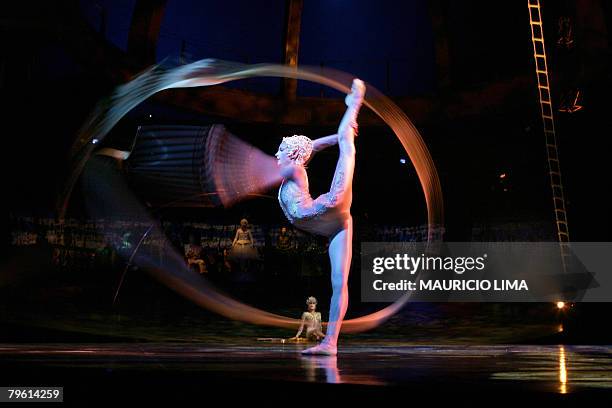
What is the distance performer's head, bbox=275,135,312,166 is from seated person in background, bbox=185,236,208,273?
988cm

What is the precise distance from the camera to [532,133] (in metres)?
15.0

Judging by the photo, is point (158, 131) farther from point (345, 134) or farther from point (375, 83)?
point (345, 134)

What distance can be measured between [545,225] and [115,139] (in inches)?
371

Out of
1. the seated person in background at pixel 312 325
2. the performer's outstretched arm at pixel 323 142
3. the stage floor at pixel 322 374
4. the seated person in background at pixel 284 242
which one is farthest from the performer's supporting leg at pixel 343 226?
the seated person in background at pixel 284 242

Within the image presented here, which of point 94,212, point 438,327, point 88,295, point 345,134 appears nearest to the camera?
point 345,134

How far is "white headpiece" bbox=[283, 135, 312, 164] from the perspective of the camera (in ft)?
19.2

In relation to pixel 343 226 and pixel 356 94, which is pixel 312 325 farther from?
pixel 356 94

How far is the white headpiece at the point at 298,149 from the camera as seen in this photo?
19.2 feet

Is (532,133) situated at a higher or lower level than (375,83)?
lower

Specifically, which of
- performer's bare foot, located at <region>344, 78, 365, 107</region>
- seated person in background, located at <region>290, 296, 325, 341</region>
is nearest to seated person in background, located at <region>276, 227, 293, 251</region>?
seated person in background, located at <region>290, 296, 325, 341</region>

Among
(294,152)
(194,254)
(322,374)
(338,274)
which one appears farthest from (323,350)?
(194,254)

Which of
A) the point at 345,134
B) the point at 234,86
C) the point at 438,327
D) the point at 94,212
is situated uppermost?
the point at 234,86

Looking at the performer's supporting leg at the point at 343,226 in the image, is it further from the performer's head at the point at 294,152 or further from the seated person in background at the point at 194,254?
the seated person in background at the point at 194,254

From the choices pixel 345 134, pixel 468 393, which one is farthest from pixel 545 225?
pixel 468 393
